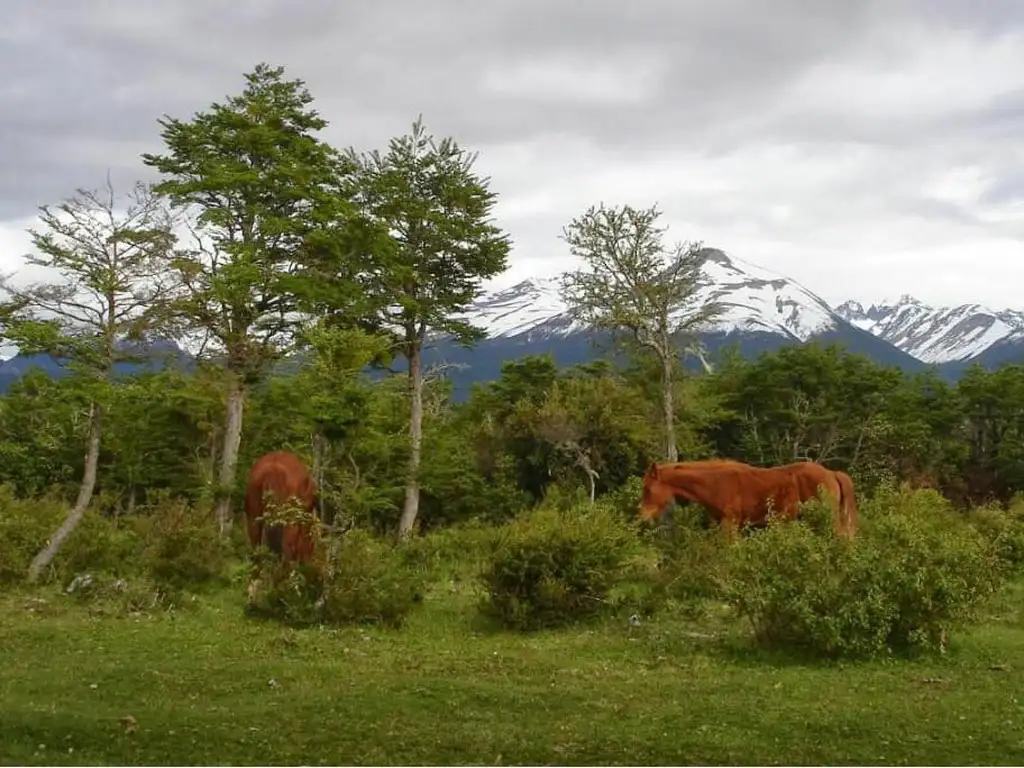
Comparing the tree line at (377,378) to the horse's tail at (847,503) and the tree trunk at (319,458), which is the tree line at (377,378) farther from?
the horse's tail at (847,503)

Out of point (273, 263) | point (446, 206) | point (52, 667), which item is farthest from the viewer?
point (446, 206)

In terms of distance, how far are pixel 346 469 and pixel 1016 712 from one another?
9.34 meters

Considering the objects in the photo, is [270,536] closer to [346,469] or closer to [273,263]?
[346,469]

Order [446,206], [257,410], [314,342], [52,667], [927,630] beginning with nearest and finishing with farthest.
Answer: [52,667] → [927,630] → [314,342] → [446,206] → [257,410]

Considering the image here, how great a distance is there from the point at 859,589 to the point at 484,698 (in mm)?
4736

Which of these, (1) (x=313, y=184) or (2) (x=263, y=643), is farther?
(1) (x=313, y=184)

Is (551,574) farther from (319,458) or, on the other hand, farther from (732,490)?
(732,490)

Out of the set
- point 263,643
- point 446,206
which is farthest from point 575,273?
point 263,643

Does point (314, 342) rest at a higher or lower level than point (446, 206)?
lower

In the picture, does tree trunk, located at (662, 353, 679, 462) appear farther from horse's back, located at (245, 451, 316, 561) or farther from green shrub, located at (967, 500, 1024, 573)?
horse's back, located at (245, 451, 316, 561)

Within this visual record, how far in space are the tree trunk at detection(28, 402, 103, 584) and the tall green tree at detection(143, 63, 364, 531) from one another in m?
5.54

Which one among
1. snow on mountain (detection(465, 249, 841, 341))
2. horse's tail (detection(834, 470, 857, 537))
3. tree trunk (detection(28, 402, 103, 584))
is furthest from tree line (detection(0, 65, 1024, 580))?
snow on mountain (detection(465, 249, 841, 341))

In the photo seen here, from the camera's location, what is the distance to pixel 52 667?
33.3 feet

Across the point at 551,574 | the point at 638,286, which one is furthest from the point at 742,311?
the point at 551,574
